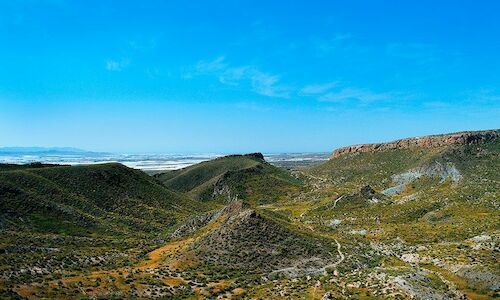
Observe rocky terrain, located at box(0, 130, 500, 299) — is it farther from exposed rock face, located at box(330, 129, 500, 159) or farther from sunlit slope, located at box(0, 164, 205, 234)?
exposed rock face, located at box(330, 129, 500, 159)

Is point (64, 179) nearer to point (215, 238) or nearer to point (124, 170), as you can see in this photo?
point (124, 170)

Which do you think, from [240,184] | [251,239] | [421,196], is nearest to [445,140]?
[421,196]

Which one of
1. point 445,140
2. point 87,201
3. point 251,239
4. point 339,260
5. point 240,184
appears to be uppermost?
point 445,140

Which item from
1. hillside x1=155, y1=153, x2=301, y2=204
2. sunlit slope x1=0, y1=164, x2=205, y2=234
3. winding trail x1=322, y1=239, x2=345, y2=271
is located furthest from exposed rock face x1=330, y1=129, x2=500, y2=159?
winding trail x1=322, y1=239, x2=345, y2=271

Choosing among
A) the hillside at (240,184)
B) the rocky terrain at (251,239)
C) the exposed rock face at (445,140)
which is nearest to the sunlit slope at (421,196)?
the rocky terrain at (251,239)

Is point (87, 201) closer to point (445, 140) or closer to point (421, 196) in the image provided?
point (421, 196)

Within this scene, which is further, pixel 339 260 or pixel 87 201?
pixel 87 201

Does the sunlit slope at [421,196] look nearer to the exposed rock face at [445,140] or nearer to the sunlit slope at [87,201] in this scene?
the exposed rock face at [445,140]
